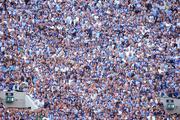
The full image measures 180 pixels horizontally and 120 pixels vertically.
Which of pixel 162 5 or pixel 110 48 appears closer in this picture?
pixel 110 48

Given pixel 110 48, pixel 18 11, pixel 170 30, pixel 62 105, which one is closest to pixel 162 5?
pixel 170 30

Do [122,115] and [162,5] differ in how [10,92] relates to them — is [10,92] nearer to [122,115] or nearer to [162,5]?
[122,115]

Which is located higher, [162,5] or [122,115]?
[162,5]

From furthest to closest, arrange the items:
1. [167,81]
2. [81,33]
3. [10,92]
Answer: [81,33]
[167,81]
[10,92]

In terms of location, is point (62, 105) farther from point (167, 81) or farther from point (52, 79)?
point (167, 81)

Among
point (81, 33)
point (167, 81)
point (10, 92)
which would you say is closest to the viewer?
point (10, 92)

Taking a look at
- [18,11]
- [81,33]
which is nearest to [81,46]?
[81,33]
